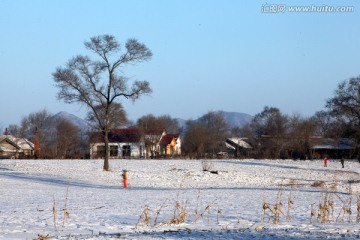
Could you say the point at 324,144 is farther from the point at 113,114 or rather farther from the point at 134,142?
the point at 113,114

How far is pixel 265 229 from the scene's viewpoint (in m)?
10.8

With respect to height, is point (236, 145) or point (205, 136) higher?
point (205, 136)

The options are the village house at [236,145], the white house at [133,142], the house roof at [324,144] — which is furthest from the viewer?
the village house at [236,145]

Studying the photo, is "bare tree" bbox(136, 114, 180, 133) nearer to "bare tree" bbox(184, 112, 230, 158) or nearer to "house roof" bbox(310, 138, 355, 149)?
"bare tree" bbox(184, 112, 230, 158)

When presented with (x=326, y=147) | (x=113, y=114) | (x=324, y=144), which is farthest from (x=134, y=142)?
(x=113, y=114)

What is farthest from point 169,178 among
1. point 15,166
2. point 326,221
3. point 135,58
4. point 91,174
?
point 326,221

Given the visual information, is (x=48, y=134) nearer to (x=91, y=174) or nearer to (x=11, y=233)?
(x=91, y=174)

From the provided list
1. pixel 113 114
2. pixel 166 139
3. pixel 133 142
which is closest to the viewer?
pixel 113 114

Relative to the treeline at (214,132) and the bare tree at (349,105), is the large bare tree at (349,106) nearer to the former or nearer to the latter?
the bare tree at (349,105)

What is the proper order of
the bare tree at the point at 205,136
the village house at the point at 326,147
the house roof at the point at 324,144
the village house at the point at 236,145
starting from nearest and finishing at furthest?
the village house at the point at 326,147
the house roof at the point at 324,144
the bare tree at the point at 205,136
the village house at the point at 236,145

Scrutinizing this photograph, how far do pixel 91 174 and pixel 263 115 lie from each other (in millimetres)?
88541

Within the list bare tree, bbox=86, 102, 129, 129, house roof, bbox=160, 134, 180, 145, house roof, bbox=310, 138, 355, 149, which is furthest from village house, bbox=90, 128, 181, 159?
bare tree, bbox=86, 102, 129, 129

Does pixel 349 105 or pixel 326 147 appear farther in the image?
pixel 326 147

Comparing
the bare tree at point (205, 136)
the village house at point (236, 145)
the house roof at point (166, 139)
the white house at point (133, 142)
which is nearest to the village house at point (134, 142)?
the white house at point (133, 142)
